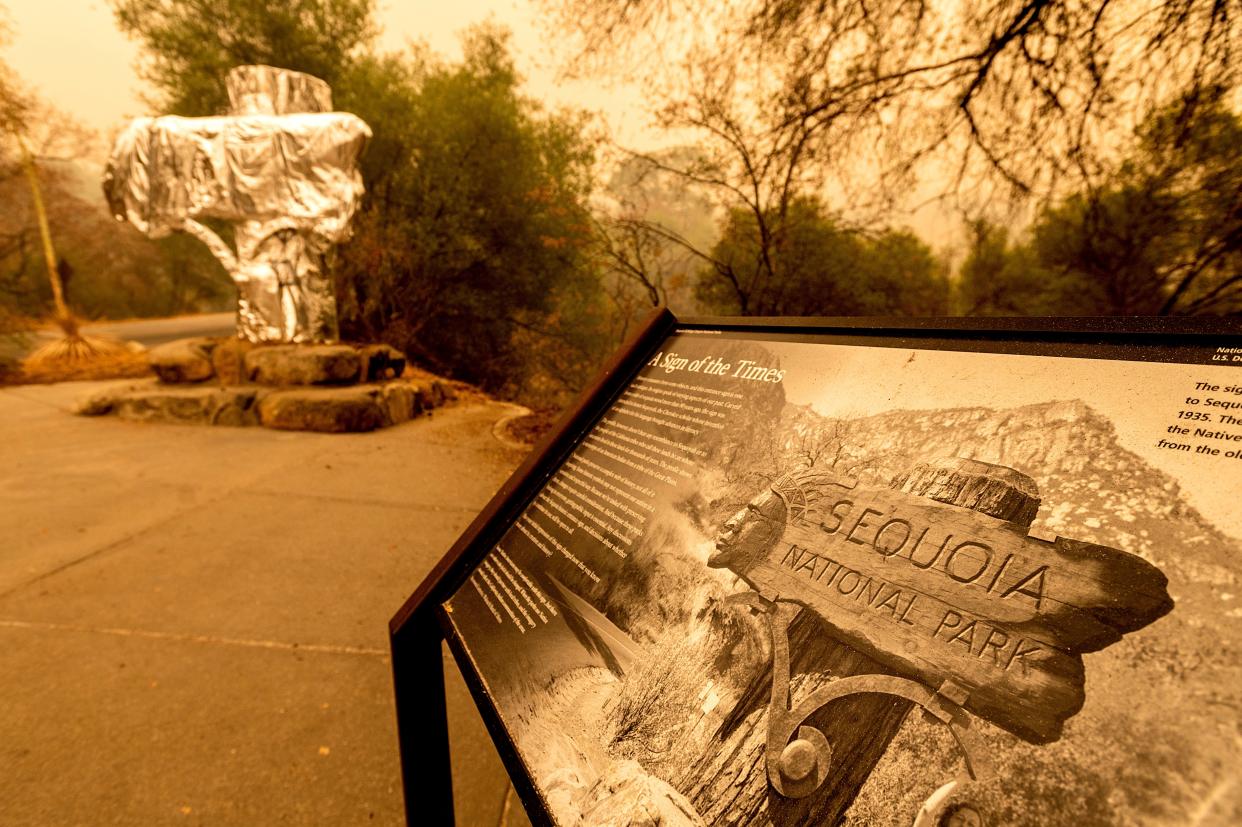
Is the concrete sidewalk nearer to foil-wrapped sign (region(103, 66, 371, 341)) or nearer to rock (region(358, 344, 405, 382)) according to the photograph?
rock (region(358, 344, 405, 382))

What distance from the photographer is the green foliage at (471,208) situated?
10977 millimetres

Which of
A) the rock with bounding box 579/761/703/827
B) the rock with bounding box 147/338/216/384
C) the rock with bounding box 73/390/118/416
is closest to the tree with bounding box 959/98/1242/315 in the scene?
the rock with bounding box 579/761/703/827

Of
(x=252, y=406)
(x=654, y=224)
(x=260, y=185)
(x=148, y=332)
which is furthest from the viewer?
(x=148, y=332)

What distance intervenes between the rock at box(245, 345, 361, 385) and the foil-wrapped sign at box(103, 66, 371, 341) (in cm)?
64

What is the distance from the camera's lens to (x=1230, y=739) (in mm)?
447

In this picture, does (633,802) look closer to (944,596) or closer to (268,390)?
(944,596)

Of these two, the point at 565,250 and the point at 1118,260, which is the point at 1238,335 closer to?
the point at 1118,260

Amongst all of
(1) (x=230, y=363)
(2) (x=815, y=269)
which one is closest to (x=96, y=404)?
(1) (x=230, y=363)

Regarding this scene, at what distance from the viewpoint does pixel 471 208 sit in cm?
1155

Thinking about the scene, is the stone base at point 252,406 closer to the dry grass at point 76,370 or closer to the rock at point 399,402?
the rock at point 399,402

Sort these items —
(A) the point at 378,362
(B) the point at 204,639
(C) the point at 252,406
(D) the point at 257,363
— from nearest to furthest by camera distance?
(B) the point at 204,639 → (C) the point at 252,406 → (D) the point at 257,363 → (A) the point at 378,362

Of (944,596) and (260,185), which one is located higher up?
(260,185)

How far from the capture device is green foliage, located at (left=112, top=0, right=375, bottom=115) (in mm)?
10789

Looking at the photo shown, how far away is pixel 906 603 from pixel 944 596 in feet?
0.14
